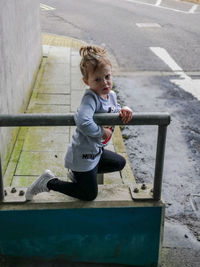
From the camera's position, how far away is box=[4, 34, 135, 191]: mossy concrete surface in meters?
4.37

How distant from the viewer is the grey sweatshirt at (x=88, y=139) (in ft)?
8.53

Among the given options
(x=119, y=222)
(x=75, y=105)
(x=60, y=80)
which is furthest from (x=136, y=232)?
(x=60, y=80)

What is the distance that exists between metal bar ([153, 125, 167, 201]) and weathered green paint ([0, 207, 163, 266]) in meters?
0.13

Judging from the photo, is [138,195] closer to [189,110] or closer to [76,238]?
[76,238]

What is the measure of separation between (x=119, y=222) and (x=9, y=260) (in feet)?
2.88

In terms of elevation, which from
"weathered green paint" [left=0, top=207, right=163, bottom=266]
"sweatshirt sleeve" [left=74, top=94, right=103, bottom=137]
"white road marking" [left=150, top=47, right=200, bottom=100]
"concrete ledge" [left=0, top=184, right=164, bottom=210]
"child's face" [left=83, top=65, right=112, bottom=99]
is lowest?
"white road marking" [left=150, top=47, right=200, bottom=100]

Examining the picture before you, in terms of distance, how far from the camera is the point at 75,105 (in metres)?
6.39

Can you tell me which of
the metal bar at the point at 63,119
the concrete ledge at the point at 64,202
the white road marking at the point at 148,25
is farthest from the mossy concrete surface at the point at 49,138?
the white road marking at the point at 148,25

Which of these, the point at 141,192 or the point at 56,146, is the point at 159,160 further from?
the point at 56,146

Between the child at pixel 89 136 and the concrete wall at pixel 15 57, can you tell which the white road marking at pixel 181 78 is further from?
the child at pixel 89 136

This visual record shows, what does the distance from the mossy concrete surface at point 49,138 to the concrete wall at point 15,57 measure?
20 cm

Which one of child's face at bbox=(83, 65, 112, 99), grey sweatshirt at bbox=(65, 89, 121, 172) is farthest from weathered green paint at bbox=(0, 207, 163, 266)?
child's face at bbox=(83, 65, 112, 99)

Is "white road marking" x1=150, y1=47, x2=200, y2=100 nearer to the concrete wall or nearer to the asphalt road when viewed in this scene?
the asphalt road

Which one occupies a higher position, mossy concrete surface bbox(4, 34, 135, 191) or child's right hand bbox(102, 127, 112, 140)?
child's right hand bbox(102, 127, 112, 140)
